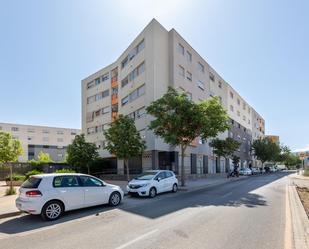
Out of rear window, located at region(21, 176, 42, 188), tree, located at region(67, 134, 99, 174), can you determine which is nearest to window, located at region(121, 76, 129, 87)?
tree, located at region(67, 134, 99, 174)

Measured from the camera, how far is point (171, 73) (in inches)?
1194

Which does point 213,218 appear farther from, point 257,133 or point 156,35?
point 257,133

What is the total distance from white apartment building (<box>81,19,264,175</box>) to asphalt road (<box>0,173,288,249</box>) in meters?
13.7

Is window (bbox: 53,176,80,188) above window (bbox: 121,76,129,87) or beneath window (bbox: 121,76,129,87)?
beneath

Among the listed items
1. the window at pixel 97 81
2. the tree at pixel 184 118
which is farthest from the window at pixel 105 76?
the tree at pixel 184 118

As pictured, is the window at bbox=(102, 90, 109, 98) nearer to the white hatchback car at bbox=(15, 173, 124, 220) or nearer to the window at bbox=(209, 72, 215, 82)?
the window at bbox=(209, 72, 215, 82)

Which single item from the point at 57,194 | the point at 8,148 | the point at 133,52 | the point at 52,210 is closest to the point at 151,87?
the point at 133,52

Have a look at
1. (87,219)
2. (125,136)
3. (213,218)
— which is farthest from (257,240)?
(125,136)

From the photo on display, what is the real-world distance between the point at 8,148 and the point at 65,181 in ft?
26.9

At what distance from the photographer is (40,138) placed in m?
76.8

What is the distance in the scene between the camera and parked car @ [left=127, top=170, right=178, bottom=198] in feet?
45.4

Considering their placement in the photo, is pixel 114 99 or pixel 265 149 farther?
pixel 265 149

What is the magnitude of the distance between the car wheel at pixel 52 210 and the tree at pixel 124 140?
13.0m

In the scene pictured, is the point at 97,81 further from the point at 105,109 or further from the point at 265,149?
the point at 265,149
